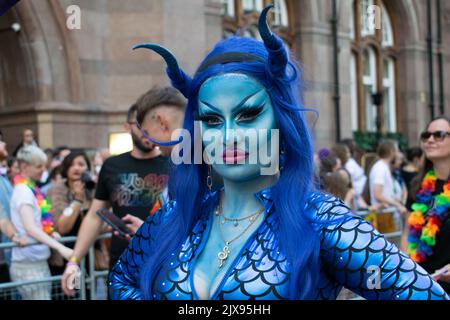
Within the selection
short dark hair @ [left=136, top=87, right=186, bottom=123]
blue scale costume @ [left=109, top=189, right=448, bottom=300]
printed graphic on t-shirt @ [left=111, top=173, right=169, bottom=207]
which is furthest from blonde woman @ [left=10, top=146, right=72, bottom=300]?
blue scale costume @ [left=109, top=189, right=448, bottom=300]

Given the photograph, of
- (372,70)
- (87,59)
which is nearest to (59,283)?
(87,59)

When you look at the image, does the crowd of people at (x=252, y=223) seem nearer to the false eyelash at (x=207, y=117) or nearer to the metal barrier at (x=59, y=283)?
the false eyelash at (x=207, y=117)

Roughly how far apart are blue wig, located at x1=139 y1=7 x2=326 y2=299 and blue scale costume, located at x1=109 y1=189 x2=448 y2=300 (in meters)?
0.03

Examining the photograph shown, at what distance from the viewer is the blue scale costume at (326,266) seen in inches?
71.0

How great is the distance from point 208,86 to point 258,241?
17.8 inches

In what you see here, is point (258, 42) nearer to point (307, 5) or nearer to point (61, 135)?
point (61, 135)

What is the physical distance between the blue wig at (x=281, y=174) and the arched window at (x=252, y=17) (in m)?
12.0

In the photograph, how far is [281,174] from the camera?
80.3 inches

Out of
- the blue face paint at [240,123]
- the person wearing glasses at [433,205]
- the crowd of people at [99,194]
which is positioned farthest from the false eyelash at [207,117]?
the person wearing glasses at [433,205]

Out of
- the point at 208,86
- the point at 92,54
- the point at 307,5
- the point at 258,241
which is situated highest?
the point at 307,5

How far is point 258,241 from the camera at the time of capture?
1963mm

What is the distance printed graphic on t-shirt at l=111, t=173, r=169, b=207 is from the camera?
4.43 meters

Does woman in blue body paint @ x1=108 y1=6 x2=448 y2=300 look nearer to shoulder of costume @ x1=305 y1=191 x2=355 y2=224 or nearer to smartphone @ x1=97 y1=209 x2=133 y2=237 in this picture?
shoulder of costume @ x1=305 y1=191 x2=355 y2=224
